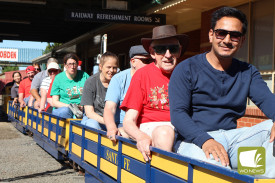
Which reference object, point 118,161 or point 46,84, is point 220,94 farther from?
point 46,84

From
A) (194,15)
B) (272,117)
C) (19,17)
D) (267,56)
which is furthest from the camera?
(19,17)

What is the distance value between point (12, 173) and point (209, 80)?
430cm

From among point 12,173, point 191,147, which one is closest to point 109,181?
point 191,147

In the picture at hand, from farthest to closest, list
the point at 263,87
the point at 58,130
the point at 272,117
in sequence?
the point at 58,130
the point at 263,87
the point at 272,117

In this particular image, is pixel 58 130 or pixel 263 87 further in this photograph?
pixel 58 130

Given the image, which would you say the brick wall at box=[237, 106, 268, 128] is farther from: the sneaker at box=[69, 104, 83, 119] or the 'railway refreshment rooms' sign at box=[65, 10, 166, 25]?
the sneaker at box=[69, 104, 83, 119]

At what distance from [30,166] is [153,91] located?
3.99 metres

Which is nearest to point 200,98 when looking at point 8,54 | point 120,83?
point 120,83

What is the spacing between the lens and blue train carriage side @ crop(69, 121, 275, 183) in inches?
92.9

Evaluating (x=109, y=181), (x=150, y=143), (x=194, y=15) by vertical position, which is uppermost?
(x=194, y=15)

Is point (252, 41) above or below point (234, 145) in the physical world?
above

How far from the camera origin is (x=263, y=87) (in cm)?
304

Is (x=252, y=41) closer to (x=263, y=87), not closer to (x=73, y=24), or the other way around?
(x=263, y=87)

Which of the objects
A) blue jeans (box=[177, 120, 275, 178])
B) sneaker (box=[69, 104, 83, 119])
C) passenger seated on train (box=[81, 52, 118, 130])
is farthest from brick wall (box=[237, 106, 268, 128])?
blue jeans (box=[177, 120, 275, 178])
